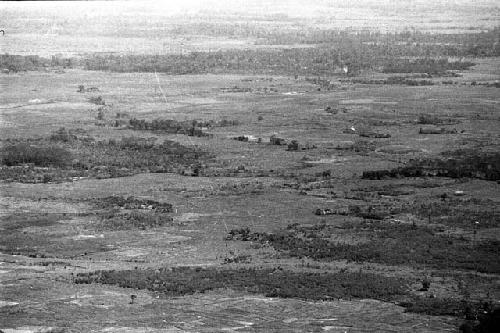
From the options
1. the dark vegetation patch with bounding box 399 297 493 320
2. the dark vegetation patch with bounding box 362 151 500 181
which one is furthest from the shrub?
the dark vegetation patch with bounding box 399 297 493 320

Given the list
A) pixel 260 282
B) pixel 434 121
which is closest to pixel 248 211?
pixel 260 282

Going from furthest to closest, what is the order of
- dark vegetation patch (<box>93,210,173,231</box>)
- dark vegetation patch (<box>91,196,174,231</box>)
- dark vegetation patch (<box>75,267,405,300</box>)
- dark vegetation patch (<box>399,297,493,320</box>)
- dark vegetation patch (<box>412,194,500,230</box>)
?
dark vegetation patch (<box>412,194,500,230</box>) < dark vegetation patch (<box>91,196,174,231</box>) < dark vegetation patch (<box>93,210,173,231</box>) < dark vegetation patch (<box>75,267,405,300</box>) < dark vegetation patch (<box>399,297,493,320</box>)

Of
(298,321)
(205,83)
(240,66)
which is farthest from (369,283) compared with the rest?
(240,66)

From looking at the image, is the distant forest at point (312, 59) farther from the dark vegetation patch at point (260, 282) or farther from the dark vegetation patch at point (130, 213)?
the dark vegetation patch at point (260, 282)

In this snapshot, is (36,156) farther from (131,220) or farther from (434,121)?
(434,121)

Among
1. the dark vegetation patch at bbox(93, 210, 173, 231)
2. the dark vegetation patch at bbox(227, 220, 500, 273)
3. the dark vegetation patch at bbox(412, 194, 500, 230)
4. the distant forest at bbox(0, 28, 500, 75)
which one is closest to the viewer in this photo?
the dark vegetation patch at bbox(227, 220, 500, 273)

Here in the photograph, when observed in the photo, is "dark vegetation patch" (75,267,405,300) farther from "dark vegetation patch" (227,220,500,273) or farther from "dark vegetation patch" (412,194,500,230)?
"dark vegetation patch" (412,194,500,230)

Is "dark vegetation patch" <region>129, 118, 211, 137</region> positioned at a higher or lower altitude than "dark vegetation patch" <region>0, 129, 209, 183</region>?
lower
